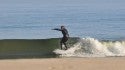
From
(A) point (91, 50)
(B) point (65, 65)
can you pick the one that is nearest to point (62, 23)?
(A) point (91, 50)

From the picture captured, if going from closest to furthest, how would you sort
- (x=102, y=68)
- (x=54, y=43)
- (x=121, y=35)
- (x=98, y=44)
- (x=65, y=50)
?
(x=102, y=68)
(x=65, y=50)
(x=98, y=44)
(x=54, y=43)
(x=121, y=35)

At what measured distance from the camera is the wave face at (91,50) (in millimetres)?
22725

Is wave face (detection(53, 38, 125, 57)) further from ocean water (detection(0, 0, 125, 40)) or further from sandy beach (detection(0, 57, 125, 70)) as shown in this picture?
ocean water (detection(0, 0, 125, 40))

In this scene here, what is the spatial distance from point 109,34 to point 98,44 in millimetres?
13906

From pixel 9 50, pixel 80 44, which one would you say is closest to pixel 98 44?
pixel 80 44

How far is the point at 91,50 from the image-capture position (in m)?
23.7

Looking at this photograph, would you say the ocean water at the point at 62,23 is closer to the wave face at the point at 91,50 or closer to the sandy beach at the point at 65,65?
the wave face at the point at 91,50

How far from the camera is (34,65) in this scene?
17.2 metres

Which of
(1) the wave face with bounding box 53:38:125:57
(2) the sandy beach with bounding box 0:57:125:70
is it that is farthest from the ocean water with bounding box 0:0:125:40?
(2) the sandy beach with bounding box 0:57:125:70

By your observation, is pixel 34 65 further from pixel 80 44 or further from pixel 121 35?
pixel 121 35

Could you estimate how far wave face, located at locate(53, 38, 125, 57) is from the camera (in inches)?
895

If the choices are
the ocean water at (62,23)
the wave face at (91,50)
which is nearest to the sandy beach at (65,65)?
the wave face at (91,50)

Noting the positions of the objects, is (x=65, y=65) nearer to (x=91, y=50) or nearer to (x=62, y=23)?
(x=91, y=50)

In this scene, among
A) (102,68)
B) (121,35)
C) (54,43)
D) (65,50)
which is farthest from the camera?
(121,35)
